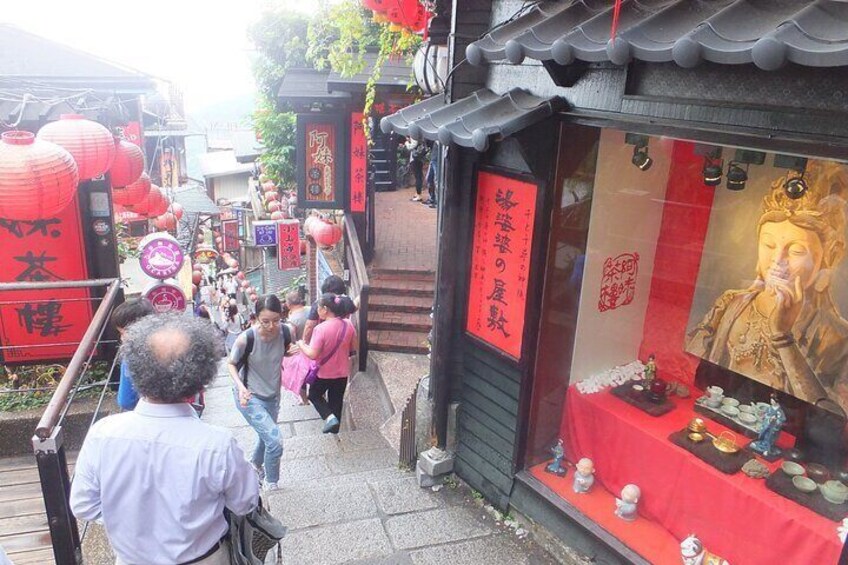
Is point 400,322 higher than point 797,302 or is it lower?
lower

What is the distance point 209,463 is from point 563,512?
3.57 metres

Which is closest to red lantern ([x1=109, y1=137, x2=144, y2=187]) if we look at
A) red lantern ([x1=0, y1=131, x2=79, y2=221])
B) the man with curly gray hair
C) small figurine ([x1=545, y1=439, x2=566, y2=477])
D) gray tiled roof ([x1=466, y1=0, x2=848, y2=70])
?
red lantern ([x1=0, y1=131, x2=79, y2=221])

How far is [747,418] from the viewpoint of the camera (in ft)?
18.6

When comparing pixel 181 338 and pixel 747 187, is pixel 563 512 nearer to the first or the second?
pixel 747 187

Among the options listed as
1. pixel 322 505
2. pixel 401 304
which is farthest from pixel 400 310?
pixel 322 505

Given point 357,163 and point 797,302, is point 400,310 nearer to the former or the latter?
point 357,163

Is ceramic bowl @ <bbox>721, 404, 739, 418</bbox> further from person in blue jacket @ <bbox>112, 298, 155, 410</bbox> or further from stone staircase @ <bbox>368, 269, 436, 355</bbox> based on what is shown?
stone staircase @ <bbox>368, 269, 436, 355</bbox>

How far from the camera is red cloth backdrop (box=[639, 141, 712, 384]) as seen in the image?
6066mm

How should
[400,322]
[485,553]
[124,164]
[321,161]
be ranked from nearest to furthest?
[485,553]
[124,164]
[400,322]
[321,161]

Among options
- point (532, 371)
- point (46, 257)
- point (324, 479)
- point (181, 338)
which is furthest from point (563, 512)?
point (46, 257)

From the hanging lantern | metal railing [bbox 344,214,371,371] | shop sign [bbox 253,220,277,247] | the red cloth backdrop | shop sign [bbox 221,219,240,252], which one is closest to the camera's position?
the red cloth backdrop

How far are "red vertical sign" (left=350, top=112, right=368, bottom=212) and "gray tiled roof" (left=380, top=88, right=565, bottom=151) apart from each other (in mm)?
7951

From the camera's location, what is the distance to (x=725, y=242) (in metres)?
5.93

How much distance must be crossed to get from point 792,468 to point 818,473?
18cm
